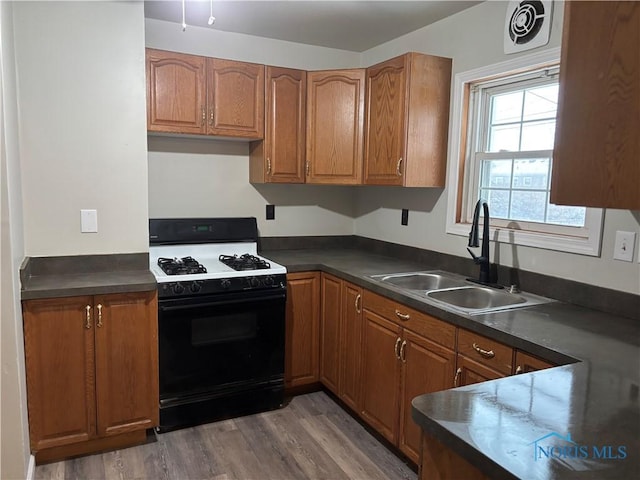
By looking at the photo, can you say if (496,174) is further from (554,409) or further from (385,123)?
(554,409)

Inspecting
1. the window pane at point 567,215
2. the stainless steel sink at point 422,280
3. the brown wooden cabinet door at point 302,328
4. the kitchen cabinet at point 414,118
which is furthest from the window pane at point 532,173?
the brown wooden cabinet door at point 302,328

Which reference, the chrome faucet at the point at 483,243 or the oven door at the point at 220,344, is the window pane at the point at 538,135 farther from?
the oven door at the point at 220,344

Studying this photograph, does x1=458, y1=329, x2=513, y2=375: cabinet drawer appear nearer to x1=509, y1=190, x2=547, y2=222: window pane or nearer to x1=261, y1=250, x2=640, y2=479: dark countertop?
x1=261, y1=250, x2=640, y2=479: dark countertop

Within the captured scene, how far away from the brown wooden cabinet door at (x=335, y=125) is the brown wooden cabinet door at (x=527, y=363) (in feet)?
5.79

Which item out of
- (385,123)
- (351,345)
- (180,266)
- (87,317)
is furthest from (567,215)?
(87,317)

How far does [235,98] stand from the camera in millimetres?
2918

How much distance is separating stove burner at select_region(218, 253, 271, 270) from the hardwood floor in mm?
896

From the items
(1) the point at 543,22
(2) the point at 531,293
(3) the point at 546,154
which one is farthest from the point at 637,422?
(1) the point at 543,22

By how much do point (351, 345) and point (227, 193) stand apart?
1.37m

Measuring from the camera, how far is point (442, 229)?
2873mm

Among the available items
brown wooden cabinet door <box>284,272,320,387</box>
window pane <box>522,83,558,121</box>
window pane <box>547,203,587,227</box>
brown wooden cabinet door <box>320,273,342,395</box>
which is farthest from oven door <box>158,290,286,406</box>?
window pane <box>522,83,558,121</box>

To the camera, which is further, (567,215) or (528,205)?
(528,205)

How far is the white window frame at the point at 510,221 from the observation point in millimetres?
2061

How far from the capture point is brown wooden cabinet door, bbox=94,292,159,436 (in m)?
2.33
